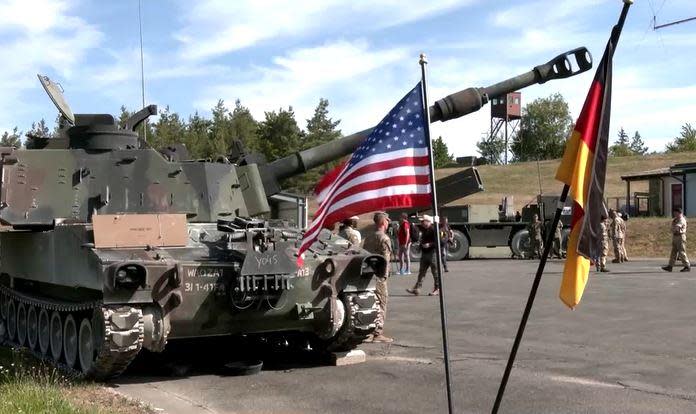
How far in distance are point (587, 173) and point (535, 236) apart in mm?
23484

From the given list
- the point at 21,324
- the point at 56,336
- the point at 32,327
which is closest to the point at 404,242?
the point at 21,324

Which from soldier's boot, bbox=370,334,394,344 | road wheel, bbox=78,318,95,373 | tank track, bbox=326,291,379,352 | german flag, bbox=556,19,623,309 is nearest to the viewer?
german flag, bbox=556,19,623,309

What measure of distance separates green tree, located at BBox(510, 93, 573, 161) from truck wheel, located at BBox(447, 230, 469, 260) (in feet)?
191

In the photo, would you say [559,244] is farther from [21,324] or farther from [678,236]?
[21,324]

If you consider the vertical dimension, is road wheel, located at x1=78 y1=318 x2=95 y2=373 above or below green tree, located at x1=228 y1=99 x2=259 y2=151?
below

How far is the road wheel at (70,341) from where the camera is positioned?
28.9 feet

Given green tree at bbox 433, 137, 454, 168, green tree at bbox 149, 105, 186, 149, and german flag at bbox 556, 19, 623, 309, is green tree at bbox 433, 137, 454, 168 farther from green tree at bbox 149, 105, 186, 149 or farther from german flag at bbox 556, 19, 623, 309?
german flag at bbox 556, 19, 623, 309

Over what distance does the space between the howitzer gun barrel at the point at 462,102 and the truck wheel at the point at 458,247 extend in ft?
55.1

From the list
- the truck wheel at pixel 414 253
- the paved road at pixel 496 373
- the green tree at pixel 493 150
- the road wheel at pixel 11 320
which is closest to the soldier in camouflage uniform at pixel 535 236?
the truck wheel at pixel 414 253

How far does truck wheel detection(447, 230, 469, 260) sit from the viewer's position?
91.3ft

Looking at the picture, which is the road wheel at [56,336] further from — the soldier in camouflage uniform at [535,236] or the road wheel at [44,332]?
the soldier in camouflage uniform at [535,236]

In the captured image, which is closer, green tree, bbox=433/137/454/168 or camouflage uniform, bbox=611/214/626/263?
camouflage uniform, bbox=611/214/626/263

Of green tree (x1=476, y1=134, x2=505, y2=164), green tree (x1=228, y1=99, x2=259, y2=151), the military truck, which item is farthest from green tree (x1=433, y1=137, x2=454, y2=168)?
the military truck

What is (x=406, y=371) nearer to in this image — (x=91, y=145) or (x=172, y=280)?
(x=172, y=280)
